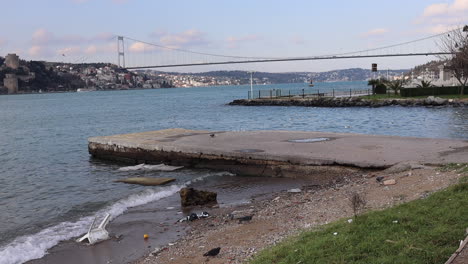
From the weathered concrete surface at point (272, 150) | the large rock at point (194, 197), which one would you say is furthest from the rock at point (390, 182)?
the large rock at point (194, 197)

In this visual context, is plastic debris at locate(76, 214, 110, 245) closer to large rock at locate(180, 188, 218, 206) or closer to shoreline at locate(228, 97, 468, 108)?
large rock at locate(180, 188, 218, 206)

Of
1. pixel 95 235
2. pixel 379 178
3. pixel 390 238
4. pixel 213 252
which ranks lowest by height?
pixel 95 235

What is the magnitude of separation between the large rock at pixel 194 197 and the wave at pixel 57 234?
4.16 ft

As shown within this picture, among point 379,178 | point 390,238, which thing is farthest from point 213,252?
point 379,178

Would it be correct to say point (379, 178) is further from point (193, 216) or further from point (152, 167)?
point (152, 167)

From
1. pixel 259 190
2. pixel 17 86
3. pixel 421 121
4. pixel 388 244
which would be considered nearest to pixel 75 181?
pixel 259 190

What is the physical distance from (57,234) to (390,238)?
656 cm

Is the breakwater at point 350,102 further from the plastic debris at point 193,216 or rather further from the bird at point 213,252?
the bird at point 213,252

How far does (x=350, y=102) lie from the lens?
1970 inches

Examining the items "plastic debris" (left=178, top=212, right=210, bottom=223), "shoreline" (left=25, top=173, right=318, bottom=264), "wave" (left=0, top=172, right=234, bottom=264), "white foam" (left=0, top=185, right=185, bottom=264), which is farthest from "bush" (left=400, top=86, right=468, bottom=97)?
"plastic debris" (left=178, top=212, right=210, bottom=223)

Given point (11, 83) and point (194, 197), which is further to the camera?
point (11, 83)

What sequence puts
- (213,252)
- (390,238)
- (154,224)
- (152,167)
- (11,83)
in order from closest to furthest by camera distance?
(390,238), (213,252), (154,224), (152,167), (11,83)

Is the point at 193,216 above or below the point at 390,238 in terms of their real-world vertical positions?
below

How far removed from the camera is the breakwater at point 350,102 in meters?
41.9
